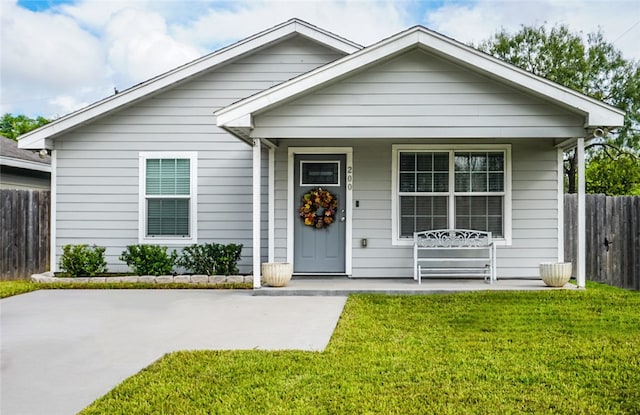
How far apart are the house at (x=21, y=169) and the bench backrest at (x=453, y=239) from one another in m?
8.71

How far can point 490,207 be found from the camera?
9.86m

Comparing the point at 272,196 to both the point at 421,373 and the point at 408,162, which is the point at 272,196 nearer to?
the point at 408,162

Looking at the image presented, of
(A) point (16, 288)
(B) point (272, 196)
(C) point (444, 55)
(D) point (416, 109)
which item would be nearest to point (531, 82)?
(C) point (444, 55)

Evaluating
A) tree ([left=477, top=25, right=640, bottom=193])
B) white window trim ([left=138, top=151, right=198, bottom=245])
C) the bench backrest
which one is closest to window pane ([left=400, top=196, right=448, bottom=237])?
the bench backrest

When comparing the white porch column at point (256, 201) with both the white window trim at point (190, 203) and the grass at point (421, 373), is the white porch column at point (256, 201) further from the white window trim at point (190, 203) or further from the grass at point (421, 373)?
the grass at point (421, 373)

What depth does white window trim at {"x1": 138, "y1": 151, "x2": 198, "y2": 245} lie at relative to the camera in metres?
10.5

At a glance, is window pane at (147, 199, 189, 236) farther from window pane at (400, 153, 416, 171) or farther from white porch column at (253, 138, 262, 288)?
window pane at (400, 153, 416, 171)

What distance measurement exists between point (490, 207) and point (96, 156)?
22.8 ft

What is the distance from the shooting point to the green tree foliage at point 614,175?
2280 cm

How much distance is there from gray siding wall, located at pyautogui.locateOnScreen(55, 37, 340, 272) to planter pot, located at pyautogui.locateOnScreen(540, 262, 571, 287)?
468 cm

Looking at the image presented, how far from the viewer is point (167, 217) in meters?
10.5

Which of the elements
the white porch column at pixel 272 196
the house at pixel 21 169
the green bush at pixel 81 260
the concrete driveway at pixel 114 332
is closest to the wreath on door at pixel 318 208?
the white porch column at pixel 272 196

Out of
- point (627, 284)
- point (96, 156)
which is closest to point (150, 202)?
point (96, 156)

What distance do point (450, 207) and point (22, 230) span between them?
7964 millimetres
